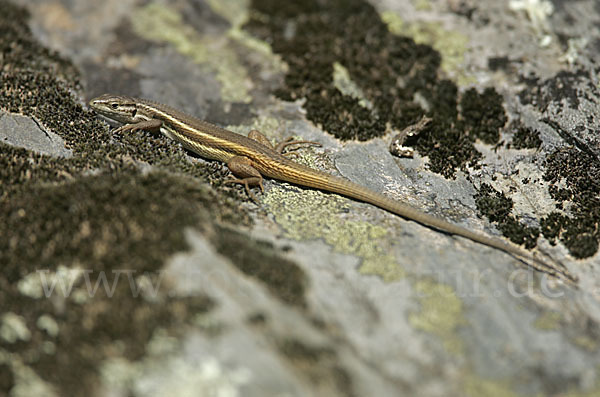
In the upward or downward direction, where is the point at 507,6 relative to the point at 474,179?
upward

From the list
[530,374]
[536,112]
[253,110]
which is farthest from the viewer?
[253,110]

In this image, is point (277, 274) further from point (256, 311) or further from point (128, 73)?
point (128, 73)

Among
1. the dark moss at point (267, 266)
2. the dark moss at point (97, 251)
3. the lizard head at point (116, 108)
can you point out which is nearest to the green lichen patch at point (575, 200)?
the dark moss at point (267, 266)

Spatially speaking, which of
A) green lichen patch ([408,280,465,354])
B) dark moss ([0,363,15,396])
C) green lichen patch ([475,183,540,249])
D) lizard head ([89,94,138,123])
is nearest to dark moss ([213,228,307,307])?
green lichen patch ([408,280,465,354])

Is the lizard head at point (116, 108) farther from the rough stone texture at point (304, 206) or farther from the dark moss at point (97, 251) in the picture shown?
the dark moss at point (97, 251)

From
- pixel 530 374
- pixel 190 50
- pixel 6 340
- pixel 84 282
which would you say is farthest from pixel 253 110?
pixel 530 374

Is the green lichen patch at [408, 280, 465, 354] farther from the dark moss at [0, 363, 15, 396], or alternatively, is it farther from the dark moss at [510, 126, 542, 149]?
the dark moss at [0, 363, 15, 396]
